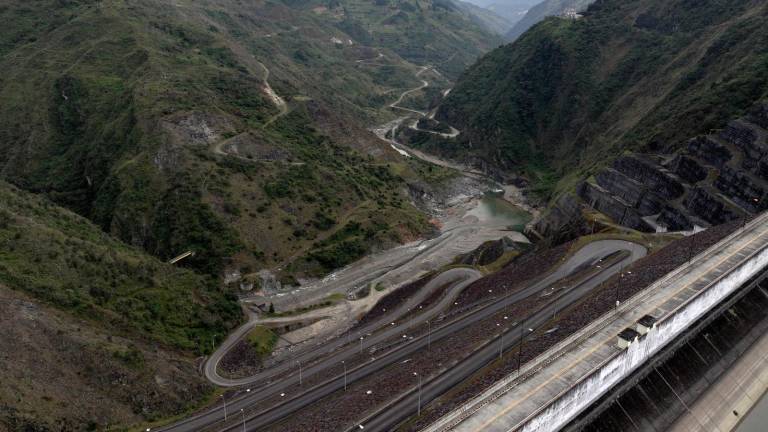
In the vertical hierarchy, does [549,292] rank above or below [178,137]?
above

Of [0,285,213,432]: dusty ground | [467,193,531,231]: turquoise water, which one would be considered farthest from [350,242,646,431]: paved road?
[467,193,531,231]: turquoise water

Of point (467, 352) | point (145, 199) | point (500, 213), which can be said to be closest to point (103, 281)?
point (145, 199)

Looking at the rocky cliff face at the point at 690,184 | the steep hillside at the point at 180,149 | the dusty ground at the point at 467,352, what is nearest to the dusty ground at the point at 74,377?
A: the dusty ground at the point at 467,352

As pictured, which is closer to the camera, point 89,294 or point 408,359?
point 408,359

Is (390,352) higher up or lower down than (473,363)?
lower down

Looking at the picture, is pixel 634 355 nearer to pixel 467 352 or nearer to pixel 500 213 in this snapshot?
pixel 467 352

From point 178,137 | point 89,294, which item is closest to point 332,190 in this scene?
point 178,137

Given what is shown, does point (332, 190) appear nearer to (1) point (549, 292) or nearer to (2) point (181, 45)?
(1) point (549, 292)

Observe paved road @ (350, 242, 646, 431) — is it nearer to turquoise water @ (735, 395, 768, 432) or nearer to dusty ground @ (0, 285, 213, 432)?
turquoise water @ (735, 395, 768, 432)
